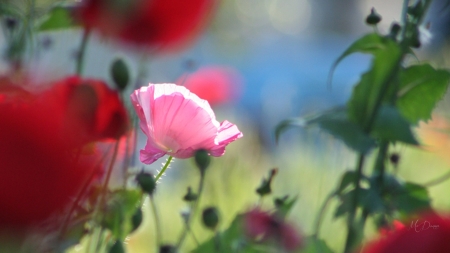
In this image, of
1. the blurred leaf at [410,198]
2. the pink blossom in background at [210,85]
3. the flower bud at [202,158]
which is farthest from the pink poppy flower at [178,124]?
the pink blossom in background at [210,85]

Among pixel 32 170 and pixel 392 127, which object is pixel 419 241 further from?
pixel 392 127

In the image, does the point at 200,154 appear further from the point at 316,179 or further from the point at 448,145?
the point at 448,145

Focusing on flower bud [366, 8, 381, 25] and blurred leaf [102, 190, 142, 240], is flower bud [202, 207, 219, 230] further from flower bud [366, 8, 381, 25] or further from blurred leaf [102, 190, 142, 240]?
flower bud [366, 8, 381, 25]

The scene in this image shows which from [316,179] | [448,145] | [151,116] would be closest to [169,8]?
[151,116]

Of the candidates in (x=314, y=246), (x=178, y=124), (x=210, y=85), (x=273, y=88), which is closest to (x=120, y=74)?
(x=178, y=124)

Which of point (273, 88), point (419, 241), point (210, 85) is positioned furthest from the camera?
point (273, 88)

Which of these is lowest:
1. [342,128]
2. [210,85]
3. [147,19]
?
[210,85]

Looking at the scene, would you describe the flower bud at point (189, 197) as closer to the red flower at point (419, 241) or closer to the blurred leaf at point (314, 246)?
the blurred leaf at point (314, 246)
